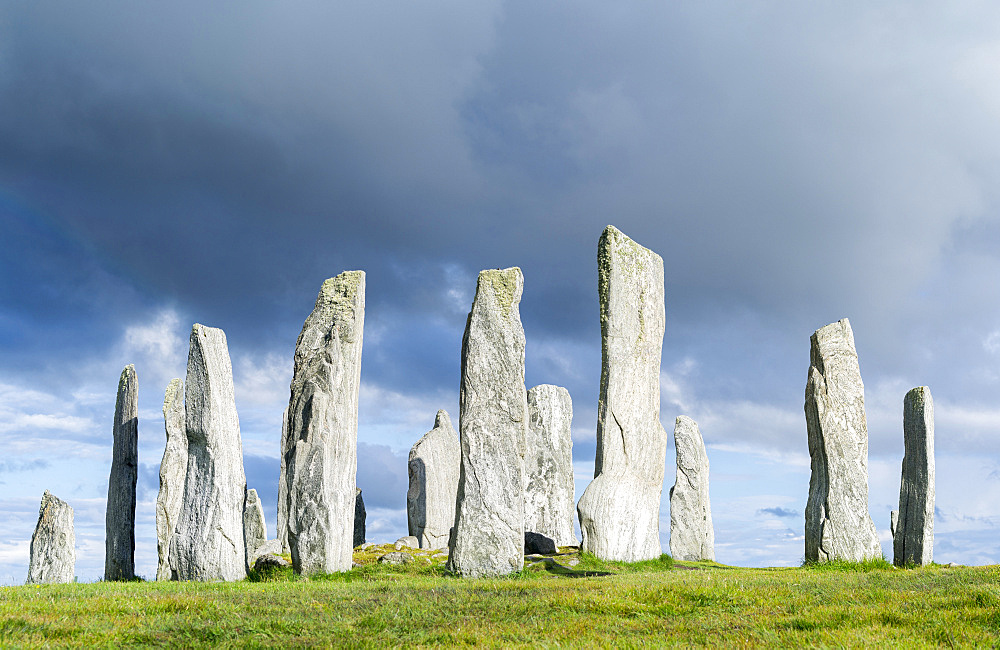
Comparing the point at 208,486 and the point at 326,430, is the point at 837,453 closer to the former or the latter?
the point at 326,430

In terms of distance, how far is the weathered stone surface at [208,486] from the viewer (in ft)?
44.7

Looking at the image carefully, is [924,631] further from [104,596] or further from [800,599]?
[104,596]

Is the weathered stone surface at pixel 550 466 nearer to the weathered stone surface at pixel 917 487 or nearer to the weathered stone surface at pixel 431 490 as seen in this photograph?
the weathered stone surface at pixel 431 490

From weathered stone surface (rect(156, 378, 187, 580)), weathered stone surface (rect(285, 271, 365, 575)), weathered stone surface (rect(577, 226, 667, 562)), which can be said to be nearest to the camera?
weathered stone surface (rect(285, 271, 365, 575))

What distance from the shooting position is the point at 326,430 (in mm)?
13859

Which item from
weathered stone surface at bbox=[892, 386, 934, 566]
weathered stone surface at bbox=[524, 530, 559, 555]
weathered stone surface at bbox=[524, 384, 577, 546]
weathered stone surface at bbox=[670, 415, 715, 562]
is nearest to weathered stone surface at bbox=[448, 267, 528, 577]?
weathered stone surface at bbox=[524, 530, 559, 555]

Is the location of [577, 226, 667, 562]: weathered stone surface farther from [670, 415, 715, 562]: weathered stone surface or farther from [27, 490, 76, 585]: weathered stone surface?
[27, 490, 76, 585]: weathered stone surface

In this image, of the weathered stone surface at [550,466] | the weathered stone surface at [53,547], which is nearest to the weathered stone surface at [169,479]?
the weathered stone surface at [53,547]

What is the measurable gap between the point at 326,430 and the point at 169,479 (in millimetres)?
6033

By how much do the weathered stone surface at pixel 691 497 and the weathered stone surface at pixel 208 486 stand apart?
44.0 feet

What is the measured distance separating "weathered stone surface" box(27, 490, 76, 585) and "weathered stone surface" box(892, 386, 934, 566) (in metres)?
15.9

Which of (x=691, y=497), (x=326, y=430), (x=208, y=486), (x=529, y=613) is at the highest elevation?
(x=326, y=430)

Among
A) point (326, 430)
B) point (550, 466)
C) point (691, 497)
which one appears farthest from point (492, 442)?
point (691, 497)

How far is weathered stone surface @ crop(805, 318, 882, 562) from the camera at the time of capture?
622 inches
